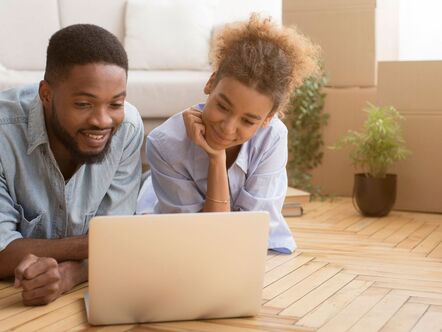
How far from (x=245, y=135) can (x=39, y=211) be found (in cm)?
55

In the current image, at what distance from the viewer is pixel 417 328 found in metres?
1.65

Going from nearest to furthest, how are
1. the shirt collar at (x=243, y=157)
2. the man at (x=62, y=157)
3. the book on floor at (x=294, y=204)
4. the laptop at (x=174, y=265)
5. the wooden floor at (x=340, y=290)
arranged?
the laptop at (x=174, y=265)
the wooden floor at (x=340, y=290)
the man at (x=62, y=157)
the shirt collar at (x=243, y=157)
the book on floor at (x=294, y=204)

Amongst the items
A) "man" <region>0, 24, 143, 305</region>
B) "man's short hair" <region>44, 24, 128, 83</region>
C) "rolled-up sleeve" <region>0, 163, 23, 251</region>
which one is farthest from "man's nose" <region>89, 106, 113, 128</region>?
"rolled-up sleeve" <region>0, 163, 23, 251</region>

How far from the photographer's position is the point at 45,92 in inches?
76.7

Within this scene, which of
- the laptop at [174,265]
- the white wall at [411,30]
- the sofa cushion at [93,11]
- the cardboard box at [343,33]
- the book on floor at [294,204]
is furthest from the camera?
the sofa cushion at [93,11]

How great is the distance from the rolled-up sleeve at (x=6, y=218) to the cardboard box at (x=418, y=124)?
5.91 feet

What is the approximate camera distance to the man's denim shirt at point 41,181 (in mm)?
1945

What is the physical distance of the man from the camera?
1.84m

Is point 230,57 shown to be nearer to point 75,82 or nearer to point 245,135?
point 245,135

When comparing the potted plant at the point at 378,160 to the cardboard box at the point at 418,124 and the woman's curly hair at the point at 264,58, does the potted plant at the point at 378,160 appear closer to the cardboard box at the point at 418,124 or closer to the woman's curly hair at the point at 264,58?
the cardboard box at the point at 418,124

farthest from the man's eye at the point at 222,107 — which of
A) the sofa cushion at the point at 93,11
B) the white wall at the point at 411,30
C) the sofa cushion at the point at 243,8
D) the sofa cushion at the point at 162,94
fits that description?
the sofa cushion at the point at 243,8

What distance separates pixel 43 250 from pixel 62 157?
0.80 ft

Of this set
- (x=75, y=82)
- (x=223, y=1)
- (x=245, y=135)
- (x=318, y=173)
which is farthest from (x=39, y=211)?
(x=223, y=1)

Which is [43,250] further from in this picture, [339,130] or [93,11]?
[93,11]
